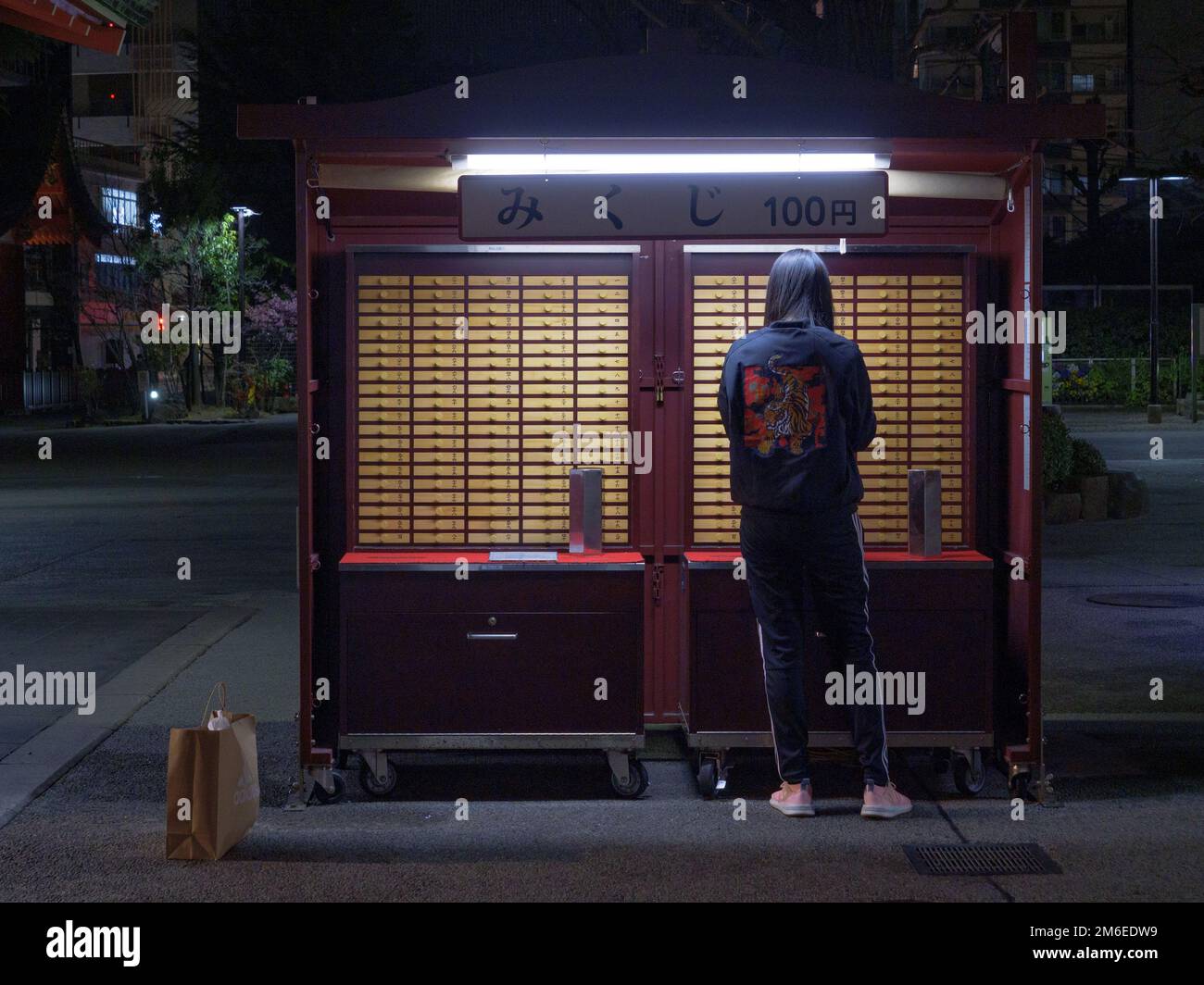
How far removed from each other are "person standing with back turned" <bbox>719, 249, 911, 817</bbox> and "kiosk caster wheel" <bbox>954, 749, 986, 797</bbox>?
0.44 m

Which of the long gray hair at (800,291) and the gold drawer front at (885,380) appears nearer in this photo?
the long gray hair at (800,291)

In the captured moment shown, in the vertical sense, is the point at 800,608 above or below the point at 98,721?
above

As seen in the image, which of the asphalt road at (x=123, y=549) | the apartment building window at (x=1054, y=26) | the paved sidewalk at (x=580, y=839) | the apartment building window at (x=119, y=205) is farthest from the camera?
the apartment building window at (x=1054, y=26)

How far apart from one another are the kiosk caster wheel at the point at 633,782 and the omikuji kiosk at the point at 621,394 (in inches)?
0.5

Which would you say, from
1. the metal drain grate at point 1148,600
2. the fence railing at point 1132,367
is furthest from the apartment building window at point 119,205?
the metal drain grate at point 1148,600

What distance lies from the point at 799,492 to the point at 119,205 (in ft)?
209

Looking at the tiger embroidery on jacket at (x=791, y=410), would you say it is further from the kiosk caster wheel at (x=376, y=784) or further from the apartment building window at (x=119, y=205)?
the apartment building window at (x=119, y=205)

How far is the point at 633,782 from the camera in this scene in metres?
6.62

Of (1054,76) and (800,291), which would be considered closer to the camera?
(800,291)

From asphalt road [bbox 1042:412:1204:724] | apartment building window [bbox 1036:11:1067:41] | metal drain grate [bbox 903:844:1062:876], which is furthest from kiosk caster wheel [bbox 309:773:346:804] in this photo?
apartment building window [bbox 1036:11:1067:41]

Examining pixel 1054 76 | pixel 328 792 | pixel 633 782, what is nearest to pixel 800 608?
pixel 633 782

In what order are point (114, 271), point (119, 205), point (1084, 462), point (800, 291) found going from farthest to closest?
point (119, 205) < point (114, 271) < point (1084, 462) < point (800, 291)

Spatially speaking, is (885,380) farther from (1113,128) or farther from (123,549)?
(123,549)

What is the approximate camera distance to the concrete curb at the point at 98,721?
6781mm
